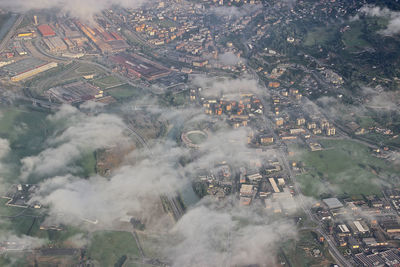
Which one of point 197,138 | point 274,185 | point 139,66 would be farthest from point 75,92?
point 274,185

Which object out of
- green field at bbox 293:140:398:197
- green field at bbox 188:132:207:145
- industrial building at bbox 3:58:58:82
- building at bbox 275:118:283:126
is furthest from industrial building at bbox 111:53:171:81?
green field at bbox 293:140:398:197

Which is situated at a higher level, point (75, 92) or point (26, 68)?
point (26, 68)

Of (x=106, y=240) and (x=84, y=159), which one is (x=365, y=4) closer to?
(x=84, y=159)

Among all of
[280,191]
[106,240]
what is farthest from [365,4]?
[106,240]

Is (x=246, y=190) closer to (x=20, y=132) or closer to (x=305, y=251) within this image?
(x=305, y=251)

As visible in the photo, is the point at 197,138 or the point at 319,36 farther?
the point at 319,36

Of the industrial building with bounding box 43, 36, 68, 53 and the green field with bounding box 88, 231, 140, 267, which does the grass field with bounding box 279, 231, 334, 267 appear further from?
the industrial building with bounding box 43, 36, 68, 53
